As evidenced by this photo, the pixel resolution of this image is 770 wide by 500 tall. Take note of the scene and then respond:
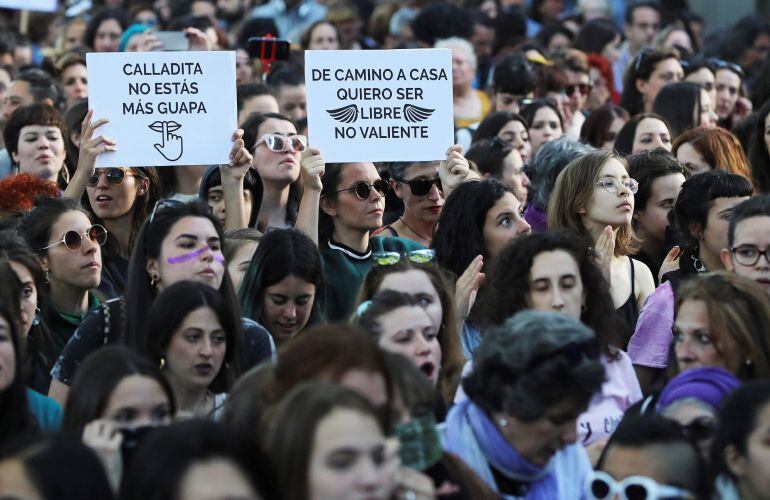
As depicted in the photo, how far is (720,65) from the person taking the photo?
1119 cm

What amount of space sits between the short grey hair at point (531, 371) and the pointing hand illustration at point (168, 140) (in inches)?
112

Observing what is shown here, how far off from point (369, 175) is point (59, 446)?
145 inches

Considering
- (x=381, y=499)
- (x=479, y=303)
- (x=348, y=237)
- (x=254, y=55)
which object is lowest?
(x=381, y=499)

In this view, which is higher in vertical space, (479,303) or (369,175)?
(369,175)

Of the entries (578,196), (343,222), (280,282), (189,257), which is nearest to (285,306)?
(280,282)

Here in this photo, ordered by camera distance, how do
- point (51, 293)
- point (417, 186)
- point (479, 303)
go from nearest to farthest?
point (479, 303)
point (51, 293)
point (417, 186)

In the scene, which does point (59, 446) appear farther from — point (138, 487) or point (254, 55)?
point (254, 55)

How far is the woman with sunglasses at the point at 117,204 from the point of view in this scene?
23.9 feet

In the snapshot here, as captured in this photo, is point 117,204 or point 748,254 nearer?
point 748,254

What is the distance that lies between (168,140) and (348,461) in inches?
143

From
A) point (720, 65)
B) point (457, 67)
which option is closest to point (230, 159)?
point (457, 67)

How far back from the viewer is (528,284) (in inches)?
226

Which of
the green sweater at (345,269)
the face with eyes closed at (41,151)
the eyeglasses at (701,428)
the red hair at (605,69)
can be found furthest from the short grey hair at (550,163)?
the red hair at (605,69)

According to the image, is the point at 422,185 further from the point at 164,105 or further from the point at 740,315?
the point at 740,315
